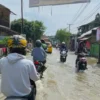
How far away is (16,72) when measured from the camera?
15.8ft

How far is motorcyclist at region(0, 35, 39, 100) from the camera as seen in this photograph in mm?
4758

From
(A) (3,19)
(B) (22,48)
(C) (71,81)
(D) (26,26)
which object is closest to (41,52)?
(C) (71,81)

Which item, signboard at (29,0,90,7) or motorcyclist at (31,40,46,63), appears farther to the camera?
signboard at (29,0,90,7)

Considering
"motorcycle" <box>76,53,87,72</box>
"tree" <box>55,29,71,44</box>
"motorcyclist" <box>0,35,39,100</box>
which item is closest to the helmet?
"motorcyclist" <box>0,35,39,100</box>

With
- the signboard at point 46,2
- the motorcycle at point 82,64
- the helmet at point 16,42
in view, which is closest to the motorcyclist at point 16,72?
the helmet at point 16,42

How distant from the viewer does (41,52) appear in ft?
41.3

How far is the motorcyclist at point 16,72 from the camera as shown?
15.6ft

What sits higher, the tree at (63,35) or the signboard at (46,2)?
the signboard at (46,2)

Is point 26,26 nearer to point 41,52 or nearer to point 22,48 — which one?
point 41,52

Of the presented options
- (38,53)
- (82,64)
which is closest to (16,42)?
(38,53)

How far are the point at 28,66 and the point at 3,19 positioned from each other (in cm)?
4552

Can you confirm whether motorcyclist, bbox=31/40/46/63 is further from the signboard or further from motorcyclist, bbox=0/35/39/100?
the signboard

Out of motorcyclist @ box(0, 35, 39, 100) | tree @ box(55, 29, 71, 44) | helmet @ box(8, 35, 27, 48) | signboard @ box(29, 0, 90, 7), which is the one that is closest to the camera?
motorcyclist @ box(0, 35, 39, 100)

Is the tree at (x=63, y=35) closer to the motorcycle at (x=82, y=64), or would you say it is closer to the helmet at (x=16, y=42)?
the motorcycle at (x=82, y=64)
